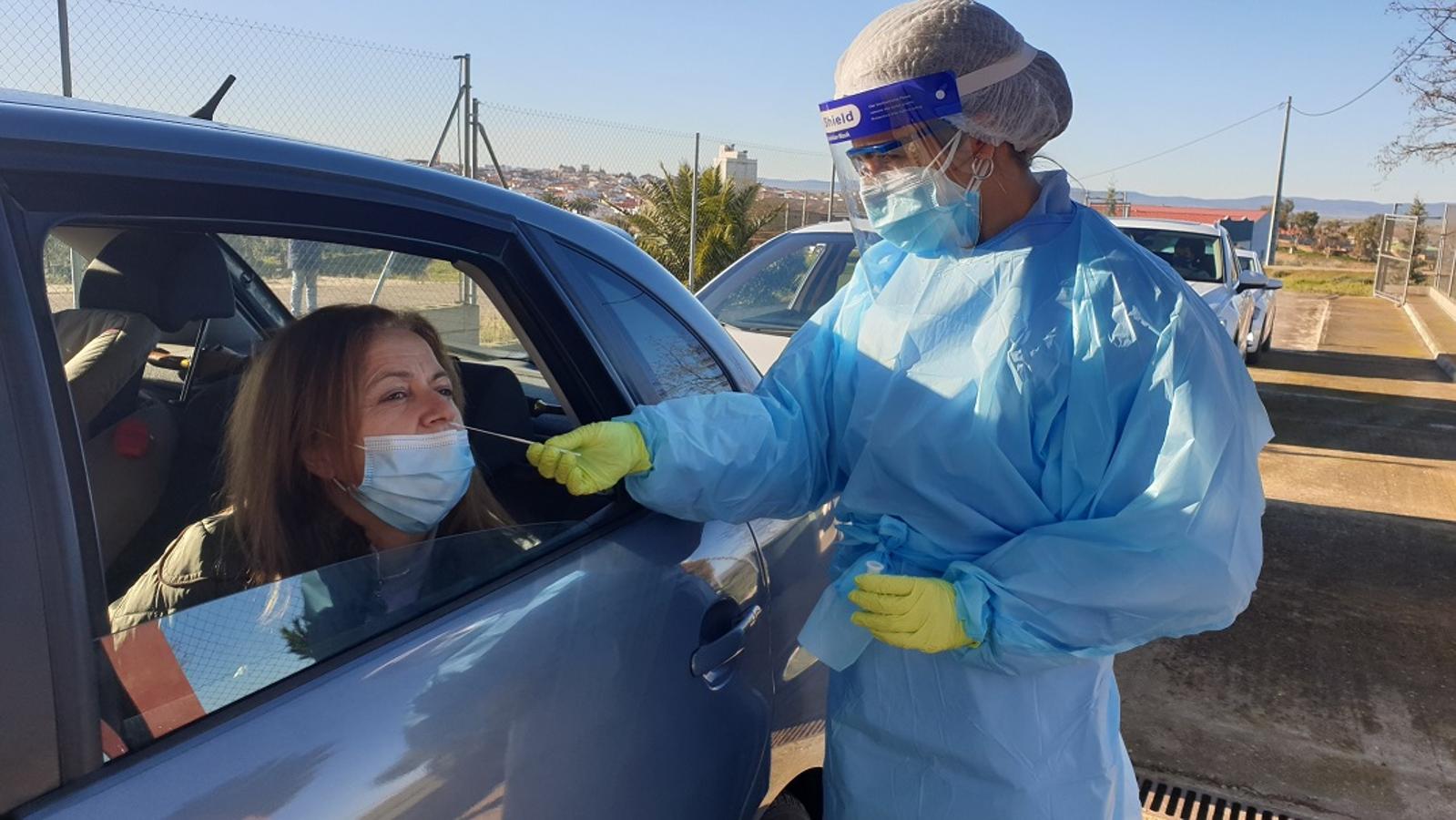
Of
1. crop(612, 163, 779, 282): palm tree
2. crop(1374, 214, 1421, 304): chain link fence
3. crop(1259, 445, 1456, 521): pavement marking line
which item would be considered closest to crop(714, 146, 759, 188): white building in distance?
crop(612, 163, 779, 282): palm tree

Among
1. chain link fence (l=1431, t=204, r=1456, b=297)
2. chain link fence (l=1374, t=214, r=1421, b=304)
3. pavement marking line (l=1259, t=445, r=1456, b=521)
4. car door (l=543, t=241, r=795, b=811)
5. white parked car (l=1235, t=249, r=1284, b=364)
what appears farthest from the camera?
chain link fence (l=1374, t=214, r=1421, b=304)

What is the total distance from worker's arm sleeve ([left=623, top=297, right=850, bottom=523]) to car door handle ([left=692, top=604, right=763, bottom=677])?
180mm

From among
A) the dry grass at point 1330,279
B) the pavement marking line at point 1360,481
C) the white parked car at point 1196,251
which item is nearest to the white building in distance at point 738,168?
the white parked car at point 1196,251

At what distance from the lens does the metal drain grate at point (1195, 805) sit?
313cm

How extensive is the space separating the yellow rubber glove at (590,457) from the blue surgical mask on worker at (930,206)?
0.58 metres

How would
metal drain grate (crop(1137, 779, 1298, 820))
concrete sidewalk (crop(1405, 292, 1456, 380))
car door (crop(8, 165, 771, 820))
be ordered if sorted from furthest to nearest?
concrete sidewalk (crop(1405, 292, 1456, 380)) → metal drain grate (crop(1137, 779, 1298, 820)) → car door (crop(8, 165, 771, 820))

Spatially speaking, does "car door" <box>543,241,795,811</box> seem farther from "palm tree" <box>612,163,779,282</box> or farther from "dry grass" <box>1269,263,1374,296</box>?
"dry grass" <box>1269,263,1374,296</box>

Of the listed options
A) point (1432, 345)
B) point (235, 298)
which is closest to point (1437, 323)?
point (1432, 345)

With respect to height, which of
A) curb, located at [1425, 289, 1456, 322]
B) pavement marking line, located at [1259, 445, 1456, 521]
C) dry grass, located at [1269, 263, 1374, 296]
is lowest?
dry grass, located at [1269, 263, 1374, 296]

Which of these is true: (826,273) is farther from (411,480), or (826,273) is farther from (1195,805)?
(411,480)

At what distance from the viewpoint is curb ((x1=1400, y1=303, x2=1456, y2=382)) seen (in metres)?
12.4

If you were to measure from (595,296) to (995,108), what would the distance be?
731 mm

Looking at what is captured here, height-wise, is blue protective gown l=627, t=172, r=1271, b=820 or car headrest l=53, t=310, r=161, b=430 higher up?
car headrest l=53, t=310, r=161, b=430

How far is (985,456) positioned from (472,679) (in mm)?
824
